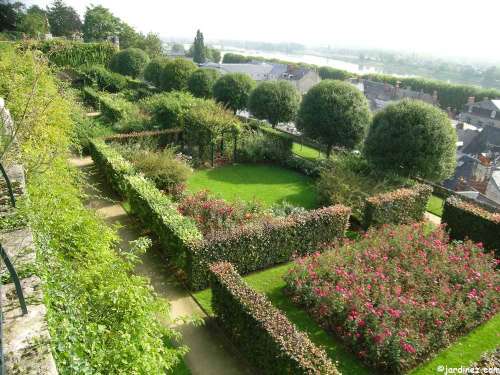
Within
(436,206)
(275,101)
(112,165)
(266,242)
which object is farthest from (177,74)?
(266,242)

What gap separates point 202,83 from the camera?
26797 mm

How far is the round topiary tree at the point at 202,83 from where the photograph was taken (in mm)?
26809

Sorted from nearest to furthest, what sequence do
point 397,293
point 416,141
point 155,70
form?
1. point 397,293
2. point 416,141
3. point 155,70

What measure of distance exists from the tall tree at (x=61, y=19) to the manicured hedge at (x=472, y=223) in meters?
64.6

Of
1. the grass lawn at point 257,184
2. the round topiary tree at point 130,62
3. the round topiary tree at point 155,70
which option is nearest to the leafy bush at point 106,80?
the round topiary tree at point 155,70

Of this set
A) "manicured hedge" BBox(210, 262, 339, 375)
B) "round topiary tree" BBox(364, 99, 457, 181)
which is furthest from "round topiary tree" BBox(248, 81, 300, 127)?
"manicured hedge" BBox(210, 262, 339, 375)

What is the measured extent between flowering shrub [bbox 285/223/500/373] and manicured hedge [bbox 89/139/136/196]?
6.55 metres

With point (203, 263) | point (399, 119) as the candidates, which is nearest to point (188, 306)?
point (203, 263)

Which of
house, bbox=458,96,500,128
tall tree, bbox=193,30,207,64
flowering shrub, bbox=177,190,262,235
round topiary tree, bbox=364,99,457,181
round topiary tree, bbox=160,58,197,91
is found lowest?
house, bbox=458,96,500,128

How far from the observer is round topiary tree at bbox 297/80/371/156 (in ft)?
58.0

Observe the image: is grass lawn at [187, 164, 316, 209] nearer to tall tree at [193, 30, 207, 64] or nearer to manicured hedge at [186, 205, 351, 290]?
manicured hedge at [186, 205, 351, 290]

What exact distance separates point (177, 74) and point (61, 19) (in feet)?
152

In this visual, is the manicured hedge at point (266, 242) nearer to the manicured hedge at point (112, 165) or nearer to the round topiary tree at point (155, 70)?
the manicured hedge at point (112, 165)

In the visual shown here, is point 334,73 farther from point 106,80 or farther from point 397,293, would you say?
point 397,293
